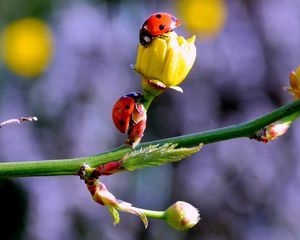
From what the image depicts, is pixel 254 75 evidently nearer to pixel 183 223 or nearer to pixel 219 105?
pixel 219 105

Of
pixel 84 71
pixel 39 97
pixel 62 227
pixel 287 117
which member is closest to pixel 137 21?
pixel 84 71

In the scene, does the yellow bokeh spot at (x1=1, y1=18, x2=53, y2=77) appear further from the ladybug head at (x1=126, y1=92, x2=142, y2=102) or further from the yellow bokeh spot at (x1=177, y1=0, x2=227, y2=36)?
the ladybug head at (x1=126, y1=92, x2=142, y2=102)

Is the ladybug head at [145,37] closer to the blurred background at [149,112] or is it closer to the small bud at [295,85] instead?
the small bud at [295,85]

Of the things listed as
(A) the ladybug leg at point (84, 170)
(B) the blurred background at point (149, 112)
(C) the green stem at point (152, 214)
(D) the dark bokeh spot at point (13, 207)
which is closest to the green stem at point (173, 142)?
(A) the ladybug leg at point (84, 170)

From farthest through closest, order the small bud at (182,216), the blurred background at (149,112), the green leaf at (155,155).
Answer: the blurred background at (149,112), the small bud at (182,216), the green leaf at (155,155)

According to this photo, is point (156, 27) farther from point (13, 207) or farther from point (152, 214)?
point (13, 207)

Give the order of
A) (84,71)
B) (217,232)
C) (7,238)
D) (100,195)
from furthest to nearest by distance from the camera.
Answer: (84,71), (217,232), (7,238), (100,195)
